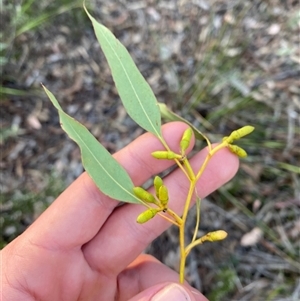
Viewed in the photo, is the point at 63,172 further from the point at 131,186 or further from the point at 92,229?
the point at 131,186

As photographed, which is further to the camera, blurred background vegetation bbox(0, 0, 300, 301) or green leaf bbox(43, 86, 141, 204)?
blurred background vegetation bbox(0, 0, 300, 301)

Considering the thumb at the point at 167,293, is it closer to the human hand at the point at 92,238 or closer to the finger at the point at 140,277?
the human hand at the point at 92,238

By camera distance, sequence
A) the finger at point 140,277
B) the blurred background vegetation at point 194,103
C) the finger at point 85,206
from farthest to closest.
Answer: the blurred background vegetation at point 194,103 < the finger at point 140,277 < the finger at point 85,206

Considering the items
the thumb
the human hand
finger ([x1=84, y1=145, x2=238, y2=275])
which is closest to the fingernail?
the thumb

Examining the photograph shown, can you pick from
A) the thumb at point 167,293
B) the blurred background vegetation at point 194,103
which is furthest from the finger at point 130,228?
the blurred background vegetation at point 194,103

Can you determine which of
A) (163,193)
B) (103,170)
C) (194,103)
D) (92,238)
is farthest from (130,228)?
(194,103)

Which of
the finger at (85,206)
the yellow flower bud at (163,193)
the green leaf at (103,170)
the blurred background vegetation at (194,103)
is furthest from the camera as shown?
the blurred background vegetation at (194,103)

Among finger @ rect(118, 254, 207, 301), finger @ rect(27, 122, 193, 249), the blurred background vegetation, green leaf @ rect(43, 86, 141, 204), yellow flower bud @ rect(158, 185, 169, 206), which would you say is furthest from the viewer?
the blurred background vegetation

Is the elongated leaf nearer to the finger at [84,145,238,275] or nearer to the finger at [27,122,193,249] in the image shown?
the finger at [27,122,193,249]
